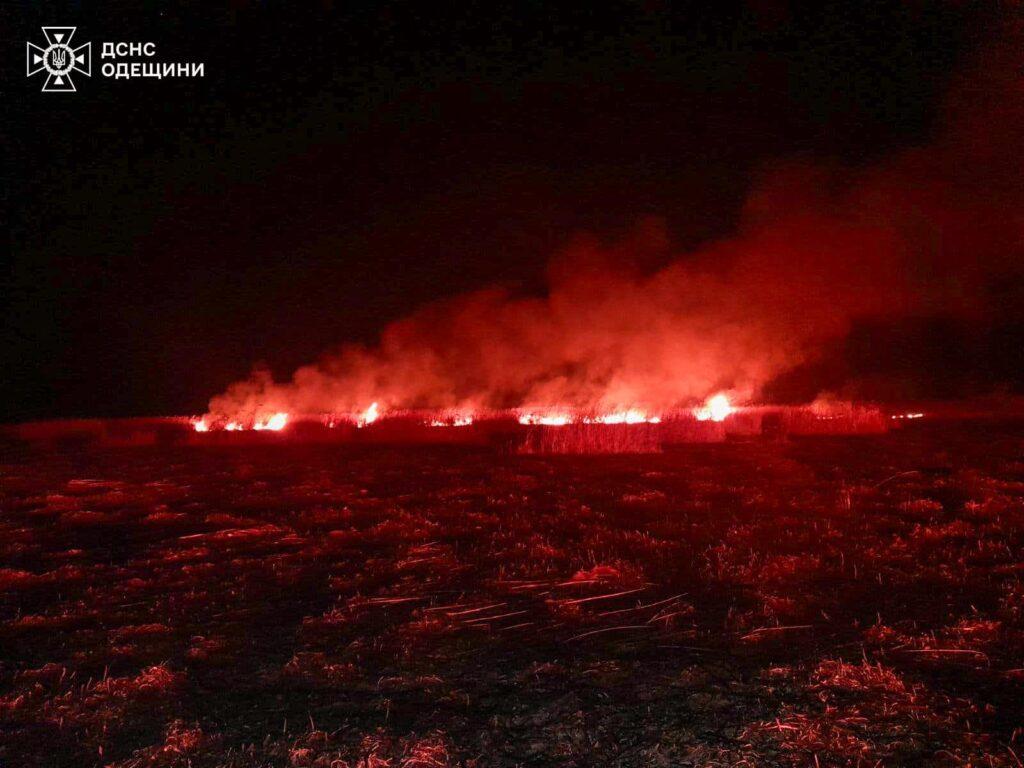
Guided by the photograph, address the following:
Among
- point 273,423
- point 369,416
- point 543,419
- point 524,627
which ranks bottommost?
point 524,627

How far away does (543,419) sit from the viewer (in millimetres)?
21250

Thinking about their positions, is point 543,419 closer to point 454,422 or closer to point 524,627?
point 454,422

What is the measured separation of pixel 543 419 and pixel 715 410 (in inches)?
207

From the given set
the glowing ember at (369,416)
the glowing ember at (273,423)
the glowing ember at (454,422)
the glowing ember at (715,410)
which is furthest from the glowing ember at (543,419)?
the glowing ember at (273,423)

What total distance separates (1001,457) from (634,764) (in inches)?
513

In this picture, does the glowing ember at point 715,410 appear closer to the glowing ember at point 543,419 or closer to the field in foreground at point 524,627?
the glowing ember at point 543,419

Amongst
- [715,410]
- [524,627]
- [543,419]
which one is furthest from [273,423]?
[524,627]

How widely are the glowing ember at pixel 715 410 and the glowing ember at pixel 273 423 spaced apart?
12919 mm

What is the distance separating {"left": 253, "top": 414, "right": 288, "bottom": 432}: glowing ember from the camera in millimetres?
22234

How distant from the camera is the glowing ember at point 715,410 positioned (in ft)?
62.8

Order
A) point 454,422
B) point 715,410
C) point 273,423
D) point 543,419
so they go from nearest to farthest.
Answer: point 715,410
point 543,419
point 454,422
point 273,423

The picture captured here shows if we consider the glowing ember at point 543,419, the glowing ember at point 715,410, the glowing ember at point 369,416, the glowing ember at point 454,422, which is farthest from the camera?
the glowing ember at point 369,416

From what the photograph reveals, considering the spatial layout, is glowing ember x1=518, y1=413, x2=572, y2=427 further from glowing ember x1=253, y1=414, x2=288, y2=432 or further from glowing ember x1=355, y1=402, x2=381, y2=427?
glowing ember x1=253, y1=414, x2=288, y2=432

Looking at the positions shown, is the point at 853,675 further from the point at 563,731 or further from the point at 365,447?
the point at 365,447
